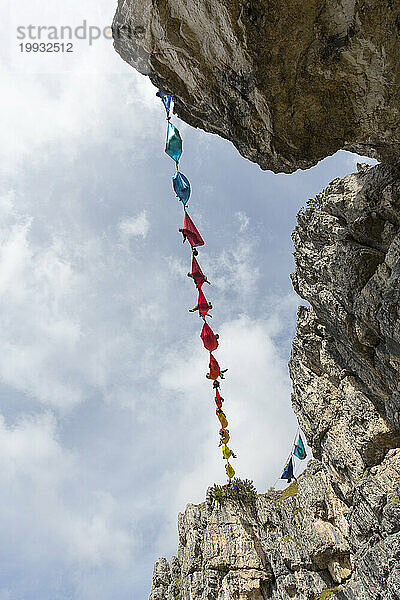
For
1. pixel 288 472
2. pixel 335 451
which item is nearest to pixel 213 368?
pixel 335 451

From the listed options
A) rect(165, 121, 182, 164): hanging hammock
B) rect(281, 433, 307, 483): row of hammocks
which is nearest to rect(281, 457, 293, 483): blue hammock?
rect(281, 433, 307, 483): row of hammocks

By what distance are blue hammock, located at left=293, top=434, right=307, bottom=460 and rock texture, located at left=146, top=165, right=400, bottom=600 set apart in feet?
4.94

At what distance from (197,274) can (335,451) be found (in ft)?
48.5

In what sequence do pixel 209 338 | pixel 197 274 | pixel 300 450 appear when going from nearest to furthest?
pixel 197 274
pixel 209 338
pixel 300 450

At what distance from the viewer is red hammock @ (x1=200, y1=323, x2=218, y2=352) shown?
18.5 m

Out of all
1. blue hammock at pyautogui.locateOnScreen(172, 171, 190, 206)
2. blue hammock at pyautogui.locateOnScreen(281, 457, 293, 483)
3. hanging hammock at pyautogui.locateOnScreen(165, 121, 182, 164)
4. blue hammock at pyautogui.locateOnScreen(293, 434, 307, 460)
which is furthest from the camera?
blue hammock at pyautogui.locateOnScreen(281, 457, 293, 483)

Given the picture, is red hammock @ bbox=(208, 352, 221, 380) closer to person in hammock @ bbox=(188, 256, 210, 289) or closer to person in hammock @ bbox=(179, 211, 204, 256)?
person in hammock @ bbox=(188, 256, 210, 289)

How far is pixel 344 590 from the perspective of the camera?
19922mm

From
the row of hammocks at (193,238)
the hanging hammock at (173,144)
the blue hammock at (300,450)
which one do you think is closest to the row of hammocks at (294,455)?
the blue hammock at (300,450)

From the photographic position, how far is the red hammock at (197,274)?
625 inches

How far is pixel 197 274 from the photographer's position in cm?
1595

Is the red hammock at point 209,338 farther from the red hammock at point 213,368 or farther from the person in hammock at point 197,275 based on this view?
the person in hammock at point 197,275

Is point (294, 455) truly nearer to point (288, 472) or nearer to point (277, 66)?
point (288, 472)

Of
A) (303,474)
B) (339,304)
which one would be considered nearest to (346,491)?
(303,474)
